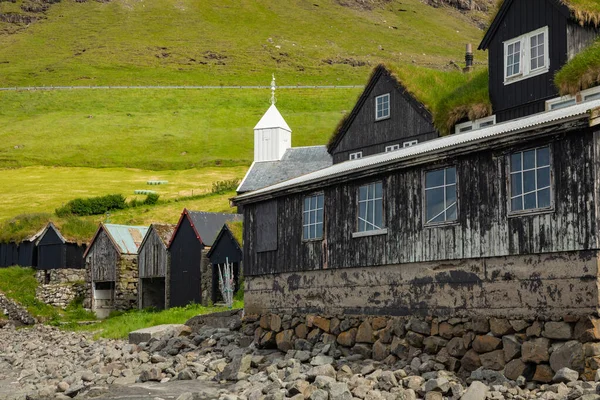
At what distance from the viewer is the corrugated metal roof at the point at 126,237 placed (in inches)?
1821

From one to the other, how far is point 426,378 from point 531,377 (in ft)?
8.07

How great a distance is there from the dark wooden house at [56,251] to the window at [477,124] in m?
28.9

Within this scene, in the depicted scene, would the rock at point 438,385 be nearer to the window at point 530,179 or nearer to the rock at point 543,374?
the rock at point 543,374

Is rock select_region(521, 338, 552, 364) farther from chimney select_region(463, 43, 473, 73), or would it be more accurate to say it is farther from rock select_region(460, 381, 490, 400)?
chimney select_region(463, 43, 473, 73)

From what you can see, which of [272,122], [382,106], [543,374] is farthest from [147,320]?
[272,122]

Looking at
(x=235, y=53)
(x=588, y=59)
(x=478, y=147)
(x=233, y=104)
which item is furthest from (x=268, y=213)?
(x=235, y=53)

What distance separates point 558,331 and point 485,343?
189 cm

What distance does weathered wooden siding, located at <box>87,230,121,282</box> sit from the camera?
45969mm

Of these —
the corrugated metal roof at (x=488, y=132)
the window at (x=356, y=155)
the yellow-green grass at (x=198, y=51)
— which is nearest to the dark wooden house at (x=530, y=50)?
the corrugated metal roof at (x=488, y=132)

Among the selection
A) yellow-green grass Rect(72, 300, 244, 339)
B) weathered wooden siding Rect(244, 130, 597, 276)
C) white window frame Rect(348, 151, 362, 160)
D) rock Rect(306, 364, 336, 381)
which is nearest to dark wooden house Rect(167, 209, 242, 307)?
yellow-green grass Rect(72, 300, 244, 339)

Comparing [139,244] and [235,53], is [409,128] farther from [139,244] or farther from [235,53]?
[235,53]

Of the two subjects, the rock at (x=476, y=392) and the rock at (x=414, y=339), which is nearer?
the rock at (x=476, y=392)

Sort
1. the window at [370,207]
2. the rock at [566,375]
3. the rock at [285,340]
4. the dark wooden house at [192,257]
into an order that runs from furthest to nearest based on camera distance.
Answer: the dark wooden house at [192,257] → the rock at [285,340] → the window at [370,207] → the rock at [566,375]

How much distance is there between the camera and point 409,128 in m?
34.0
